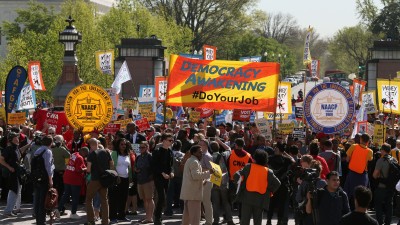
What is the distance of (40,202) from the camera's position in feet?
60.3

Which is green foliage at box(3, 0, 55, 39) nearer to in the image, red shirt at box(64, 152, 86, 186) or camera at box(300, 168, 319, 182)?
red shirt at box(64, 152, 86, 186)

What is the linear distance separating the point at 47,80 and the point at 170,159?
3855cm

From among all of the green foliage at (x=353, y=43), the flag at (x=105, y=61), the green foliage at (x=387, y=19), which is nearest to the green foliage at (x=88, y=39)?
the flag at (x=105, y=61)

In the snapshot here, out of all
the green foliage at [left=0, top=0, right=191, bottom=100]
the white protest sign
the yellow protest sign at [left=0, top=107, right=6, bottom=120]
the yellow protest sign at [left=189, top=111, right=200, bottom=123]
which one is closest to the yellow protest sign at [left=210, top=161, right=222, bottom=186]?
the yellow protest sign at [left=0, top=107, right=6, bottom=120]

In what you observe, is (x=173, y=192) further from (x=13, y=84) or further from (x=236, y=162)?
(x=13, y=84)

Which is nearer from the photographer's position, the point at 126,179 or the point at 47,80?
the point at 126,179

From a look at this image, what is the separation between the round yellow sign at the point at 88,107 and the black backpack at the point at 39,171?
3.91 metres

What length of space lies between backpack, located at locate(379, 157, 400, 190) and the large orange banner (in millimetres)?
2965

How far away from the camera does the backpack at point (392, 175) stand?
1852cm

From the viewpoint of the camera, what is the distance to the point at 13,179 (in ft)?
65.4

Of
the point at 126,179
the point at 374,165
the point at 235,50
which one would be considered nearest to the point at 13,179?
the point at 126,179

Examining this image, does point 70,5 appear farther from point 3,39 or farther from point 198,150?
point 198,150

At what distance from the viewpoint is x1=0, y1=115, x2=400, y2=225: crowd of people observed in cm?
1742

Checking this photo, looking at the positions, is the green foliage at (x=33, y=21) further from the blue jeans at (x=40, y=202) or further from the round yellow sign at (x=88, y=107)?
the blue jeans at (x=40, y=202)
